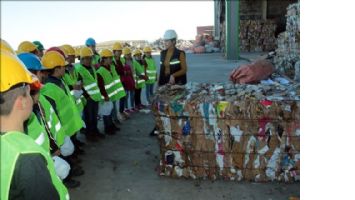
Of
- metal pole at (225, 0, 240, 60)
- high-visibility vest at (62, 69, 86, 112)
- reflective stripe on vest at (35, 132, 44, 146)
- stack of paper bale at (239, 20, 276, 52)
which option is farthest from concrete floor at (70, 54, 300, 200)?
stack of paper bale at (239, 20, 276, 52)

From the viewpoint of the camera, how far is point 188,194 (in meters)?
4.12

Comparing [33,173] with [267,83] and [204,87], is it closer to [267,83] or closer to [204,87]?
[204,87]

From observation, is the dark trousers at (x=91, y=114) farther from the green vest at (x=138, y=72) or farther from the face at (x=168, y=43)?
the green vest at (x=138, y=72)

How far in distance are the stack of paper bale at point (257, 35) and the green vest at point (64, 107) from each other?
21338 mm

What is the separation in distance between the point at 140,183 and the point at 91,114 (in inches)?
84.3

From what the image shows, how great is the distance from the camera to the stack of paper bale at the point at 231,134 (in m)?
A: 4.13

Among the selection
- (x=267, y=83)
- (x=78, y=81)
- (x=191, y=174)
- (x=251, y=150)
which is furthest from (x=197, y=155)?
(x=78, y=81)

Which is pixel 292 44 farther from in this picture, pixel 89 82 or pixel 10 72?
pixel 10 72

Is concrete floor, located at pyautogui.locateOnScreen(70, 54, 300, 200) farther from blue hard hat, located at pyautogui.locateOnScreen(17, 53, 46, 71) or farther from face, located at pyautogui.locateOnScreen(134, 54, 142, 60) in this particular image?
face, located at pyautogui.locateOnScreen(134, 54, 142, 60)

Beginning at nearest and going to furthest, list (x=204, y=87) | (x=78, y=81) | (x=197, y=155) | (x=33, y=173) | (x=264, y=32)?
(x=33, y=173)
(x=197, y=155)
(x=204, y=87)
(x=78, y=81)
(x=264, y=32)

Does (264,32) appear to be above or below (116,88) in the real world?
above
